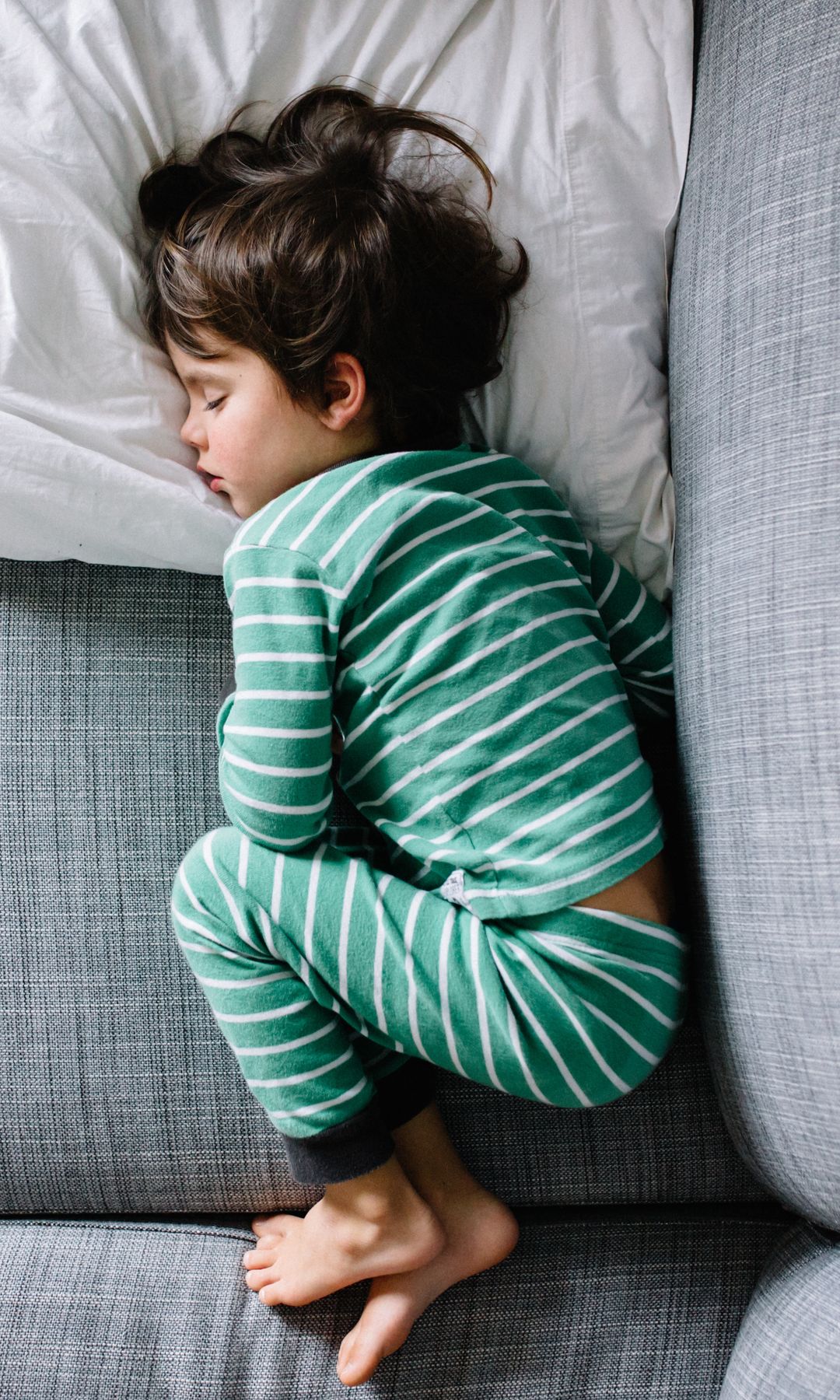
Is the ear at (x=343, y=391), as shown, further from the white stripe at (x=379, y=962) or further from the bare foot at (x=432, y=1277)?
the bare foot at (x=432, y=1277)

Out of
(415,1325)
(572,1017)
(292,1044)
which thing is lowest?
(415,1325)

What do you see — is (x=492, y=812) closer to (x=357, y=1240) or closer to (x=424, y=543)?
(x=424, y=543)

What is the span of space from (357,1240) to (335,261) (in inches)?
33.5

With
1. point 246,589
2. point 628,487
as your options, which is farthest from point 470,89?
point 246,589

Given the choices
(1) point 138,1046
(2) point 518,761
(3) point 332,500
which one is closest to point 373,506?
(3) point 332,500

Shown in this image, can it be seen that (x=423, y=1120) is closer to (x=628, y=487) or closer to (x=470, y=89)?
(x=628, y=487)

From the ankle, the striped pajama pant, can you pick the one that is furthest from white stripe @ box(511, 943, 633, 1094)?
the ankle

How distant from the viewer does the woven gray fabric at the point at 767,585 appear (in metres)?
0.81

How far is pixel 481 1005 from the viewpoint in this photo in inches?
33.8

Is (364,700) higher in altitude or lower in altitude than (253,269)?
lower

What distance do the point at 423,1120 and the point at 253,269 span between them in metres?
0.78

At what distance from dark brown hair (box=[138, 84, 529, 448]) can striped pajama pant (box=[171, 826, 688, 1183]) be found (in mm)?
423

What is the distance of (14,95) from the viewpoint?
3.20 ft

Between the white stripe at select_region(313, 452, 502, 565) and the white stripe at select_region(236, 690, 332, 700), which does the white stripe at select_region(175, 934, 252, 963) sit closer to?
the white stripe at select_region(236, 690, 332, 700)
